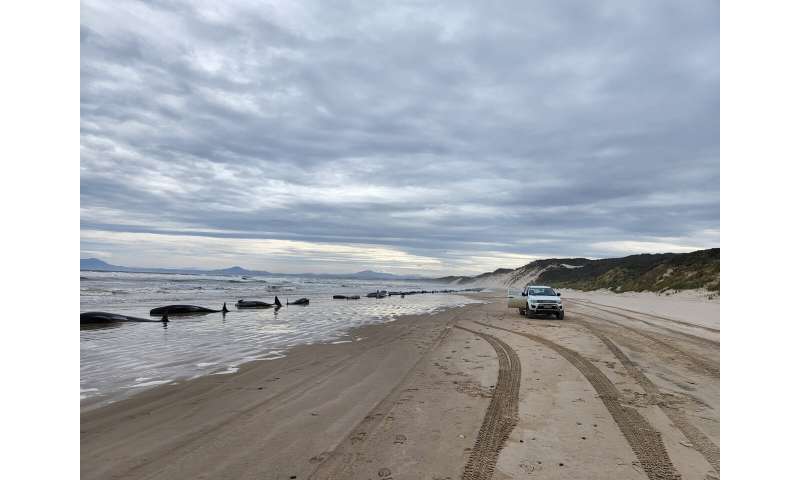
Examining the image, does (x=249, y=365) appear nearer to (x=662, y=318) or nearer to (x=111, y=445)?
(x=111, y=445)

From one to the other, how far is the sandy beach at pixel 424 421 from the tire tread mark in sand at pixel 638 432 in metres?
0.03

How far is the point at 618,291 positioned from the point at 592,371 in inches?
1970

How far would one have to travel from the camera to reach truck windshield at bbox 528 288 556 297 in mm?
23844

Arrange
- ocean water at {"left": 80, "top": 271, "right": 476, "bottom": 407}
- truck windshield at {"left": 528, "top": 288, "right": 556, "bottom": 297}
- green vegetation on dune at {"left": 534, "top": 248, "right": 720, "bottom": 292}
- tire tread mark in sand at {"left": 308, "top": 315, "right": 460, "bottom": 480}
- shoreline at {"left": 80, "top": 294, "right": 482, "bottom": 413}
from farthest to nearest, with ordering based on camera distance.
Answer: green vegetation on dune at {"left": 534, "top": 248, "right": 720, "bottom": 292}
truck windshield at {"left": 528, "top": 288, "right": 556, "bottom": 297}
ocean water at {"left": 80, "top": 271, "right": 476, "bottom": 407}
shoreline at {"left": 80, "top": 294, "right": 482, "bottom": 413}
tire tread mark in sand at {"left": 308, "top": 315, "right": 460, "bottom": 480}

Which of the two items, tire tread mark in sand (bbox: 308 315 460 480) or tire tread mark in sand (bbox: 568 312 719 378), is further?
tire tread mark in sand (bbox: 568 312 719 378)

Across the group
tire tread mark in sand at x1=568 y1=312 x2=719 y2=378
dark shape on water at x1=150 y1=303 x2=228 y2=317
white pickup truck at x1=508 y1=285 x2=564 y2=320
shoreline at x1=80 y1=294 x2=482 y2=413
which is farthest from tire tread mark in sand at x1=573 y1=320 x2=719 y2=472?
dark shape on water at x1=150 y1=303 x2=228 y2=317

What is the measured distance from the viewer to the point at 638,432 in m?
5.65

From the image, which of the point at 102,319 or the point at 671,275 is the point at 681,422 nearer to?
the point at 102,319

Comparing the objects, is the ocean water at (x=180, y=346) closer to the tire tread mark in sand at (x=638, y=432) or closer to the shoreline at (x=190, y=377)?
the shoreline at (x=190, y=377)

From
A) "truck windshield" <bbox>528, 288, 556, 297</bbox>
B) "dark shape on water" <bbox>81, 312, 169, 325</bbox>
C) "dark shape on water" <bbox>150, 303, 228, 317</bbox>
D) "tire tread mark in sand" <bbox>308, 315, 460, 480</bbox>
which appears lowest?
"dark shape on water" <bbox>150, 303, 228, 317</bbox>

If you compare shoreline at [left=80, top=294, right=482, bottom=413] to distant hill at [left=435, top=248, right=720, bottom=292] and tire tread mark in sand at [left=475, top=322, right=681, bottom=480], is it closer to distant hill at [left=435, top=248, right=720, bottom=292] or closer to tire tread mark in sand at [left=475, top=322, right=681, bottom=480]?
tire tread mark in sand at [left=475, top=322, right=681, bottom=480]

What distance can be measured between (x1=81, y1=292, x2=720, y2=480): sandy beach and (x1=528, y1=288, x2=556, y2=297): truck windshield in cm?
1221

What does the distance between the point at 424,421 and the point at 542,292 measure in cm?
2020

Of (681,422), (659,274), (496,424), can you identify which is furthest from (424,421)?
(659,274)
